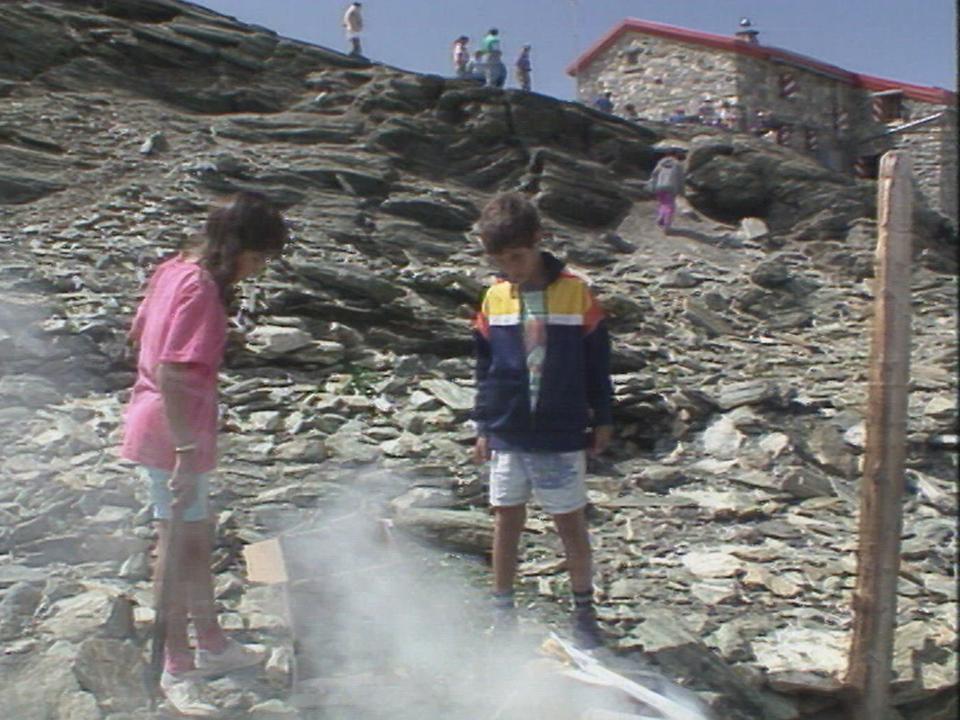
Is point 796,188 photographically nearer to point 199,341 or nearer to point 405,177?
point 405,177

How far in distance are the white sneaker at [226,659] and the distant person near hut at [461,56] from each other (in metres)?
18.5

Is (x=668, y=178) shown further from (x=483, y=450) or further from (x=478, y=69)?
→ (x=483, y=450)

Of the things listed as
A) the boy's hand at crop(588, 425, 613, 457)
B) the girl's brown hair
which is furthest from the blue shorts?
the boy's hand at crop(588, 425, 613, 457)

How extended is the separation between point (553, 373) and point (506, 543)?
680mm

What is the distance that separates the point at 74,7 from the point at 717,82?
47.7 feet

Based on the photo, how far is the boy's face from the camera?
137 inches

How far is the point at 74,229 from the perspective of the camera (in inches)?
426

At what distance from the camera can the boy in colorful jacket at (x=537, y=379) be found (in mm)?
3516

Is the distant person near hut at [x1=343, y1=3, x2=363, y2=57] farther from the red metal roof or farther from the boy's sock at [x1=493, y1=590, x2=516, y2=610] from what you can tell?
the boy's sock at [x1=493, y1=590, x2=516, y2=610]

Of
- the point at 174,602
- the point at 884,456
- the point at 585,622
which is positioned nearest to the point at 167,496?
the point at 174,602

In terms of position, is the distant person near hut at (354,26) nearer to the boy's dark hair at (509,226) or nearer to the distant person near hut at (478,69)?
the distant person near hut at (478,69)

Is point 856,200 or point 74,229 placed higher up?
point 856,200

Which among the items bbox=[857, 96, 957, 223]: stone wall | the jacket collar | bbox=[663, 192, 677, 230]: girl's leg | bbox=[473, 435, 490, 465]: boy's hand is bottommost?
bbox=[473, 435, 490, 465]: boy's hand

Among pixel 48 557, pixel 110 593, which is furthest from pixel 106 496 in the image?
pixel 110 593
